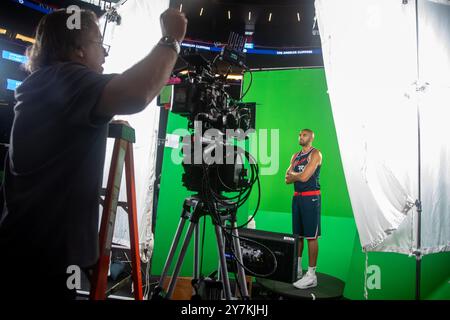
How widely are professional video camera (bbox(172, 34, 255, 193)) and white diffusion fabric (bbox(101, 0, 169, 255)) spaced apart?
120 centimetres

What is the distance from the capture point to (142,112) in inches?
102

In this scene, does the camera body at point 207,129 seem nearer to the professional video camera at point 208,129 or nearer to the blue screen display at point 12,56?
the professional video camera at point 208,129

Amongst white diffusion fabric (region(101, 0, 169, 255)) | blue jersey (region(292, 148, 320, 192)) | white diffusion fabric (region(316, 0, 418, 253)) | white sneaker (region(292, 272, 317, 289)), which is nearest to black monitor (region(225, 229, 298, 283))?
white sneaker (region(292, 272, 317, 289))

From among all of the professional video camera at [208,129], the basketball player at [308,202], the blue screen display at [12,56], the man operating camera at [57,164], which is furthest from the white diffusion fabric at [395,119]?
the blue screen display at [12,56]

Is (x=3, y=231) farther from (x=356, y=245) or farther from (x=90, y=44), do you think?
(x=356, y=245)

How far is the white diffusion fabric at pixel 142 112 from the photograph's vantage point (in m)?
2.58

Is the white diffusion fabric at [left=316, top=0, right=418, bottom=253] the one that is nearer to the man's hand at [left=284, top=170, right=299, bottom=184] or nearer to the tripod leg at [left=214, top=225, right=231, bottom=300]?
the man's hand at [left=284, top=170, right=299, bottom=184]

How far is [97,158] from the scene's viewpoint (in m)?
0.84

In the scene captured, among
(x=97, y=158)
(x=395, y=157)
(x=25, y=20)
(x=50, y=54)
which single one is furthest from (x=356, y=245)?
(x=25, y=20)

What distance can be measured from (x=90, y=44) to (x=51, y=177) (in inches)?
19.7

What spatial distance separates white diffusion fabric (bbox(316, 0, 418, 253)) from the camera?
6.61 feet

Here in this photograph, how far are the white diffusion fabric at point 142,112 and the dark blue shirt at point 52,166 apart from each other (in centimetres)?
180

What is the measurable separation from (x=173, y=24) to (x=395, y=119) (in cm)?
Result: 196

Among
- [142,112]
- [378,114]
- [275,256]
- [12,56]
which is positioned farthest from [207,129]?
[12,56]
